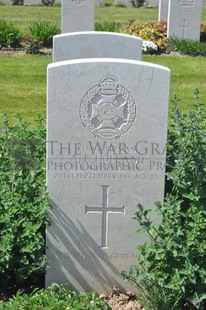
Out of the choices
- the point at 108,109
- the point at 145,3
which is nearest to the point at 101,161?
the point at 108,109

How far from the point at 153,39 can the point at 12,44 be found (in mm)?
3250

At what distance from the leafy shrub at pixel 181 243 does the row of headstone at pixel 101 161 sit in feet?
0.64

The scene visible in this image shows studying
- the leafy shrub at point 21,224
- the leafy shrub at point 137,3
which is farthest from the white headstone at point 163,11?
the leafy shrub at point 21,224

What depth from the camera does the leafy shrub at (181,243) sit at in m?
4.11

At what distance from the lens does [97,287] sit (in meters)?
4.66

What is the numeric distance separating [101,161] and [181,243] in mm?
785

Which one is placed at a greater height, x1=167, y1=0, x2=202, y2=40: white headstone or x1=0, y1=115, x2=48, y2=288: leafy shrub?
x1=167, y1=0, x2=202, y2=40: white headstone

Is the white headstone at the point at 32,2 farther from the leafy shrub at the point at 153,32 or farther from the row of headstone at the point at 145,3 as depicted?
the leafy shrub at the point at 153,32

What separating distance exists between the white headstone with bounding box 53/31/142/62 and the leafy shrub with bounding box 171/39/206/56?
8.38 metres

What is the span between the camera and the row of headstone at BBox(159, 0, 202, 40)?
15.0m

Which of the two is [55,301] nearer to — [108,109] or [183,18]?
[108,109]

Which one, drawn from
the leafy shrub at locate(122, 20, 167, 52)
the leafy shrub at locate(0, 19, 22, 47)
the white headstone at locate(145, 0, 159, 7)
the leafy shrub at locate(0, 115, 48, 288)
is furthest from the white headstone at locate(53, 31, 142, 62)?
the white headstone at locate(145, 0, 159, 7)

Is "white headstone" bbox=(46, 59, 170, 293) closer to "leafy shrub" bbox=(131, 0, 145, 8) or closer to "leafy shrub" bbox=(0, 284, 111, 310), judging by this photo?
"leafy shrub" bbox=(0, 284, 111, 310)

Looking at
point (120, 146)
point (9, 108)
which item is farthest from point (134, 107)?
point (9, 108)
